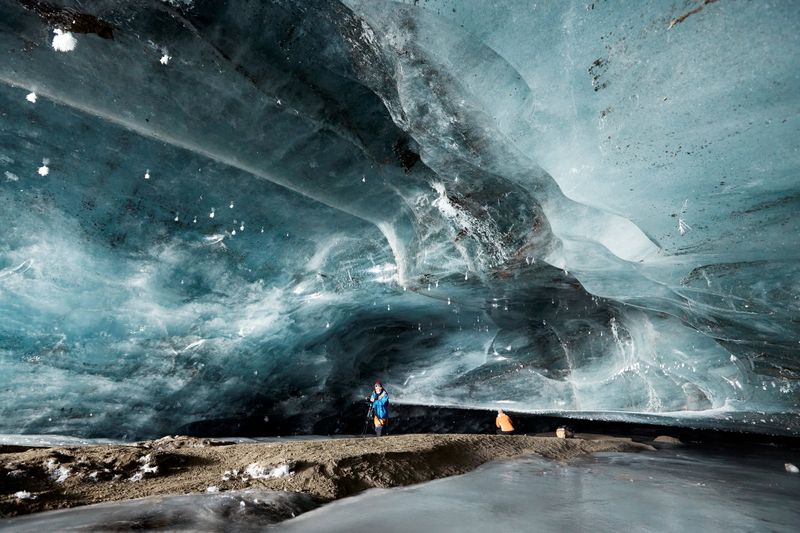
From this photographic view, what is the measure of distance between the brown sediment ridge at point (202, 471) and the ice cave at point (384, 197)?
2.81 m

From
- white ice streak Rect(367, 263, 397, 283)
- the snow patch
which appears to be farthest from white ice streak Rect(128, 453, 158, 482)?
white ice streak Rect(367, 263, 397, 283)

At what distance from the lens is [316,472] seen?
3.18 m

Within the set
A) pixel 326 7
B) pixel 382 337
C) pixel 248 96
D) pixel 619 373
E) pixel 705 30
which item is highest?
pixel 326 7

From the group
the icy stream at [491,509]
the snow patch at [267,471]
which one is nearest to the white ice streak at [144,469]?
the snow patch at [267,471]

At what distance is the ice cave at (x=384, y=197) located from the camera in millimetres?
3371

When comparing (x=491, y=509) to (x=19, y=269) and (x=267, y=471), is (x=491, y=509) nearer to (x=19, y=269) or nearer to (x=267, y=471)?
(x=267, y=471)

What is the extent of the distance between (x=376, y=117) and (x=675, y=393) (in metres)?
7.96

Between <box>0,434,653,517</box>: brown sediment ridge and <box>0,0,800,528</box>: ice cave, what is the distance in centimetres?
281

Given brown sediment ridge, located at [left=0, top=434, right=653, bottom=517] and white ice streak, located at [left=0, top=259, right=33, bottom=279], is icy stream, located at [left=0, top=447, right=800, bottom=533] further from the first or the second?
white ice streak, located at [left=0, top=259, right=33, bottom=279]

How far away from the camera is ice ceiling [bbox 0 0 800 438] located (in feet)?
11.1

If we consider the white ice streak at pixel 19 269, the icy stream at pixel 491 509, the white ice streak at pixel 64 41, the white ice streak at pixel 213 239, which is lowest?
the icy stream at pixel 491 509

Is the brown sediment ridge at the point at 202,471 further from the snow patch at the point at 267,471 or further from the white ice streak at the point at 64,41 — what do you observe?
the white ice streak at the point at 64,41

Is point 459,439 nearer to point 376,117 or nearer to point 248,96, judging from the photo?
point 376,117

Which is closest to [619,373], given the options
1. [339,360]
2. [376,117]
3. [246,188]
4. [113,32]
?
[339,360]
